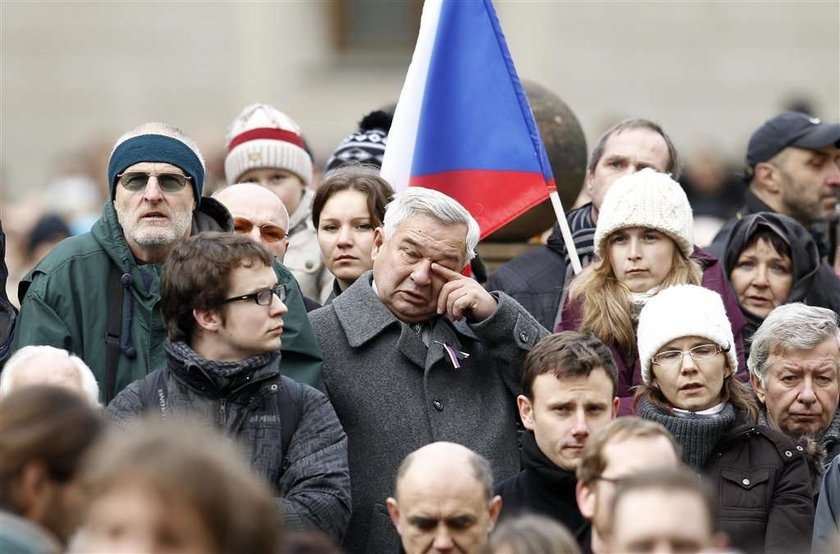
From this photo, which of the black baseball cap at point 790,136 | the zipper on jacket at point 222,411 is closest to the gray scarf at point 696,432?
the zipper on jacket at point 222,411

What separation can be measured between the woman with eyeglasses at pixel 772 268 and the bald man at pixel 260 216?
6.44ft

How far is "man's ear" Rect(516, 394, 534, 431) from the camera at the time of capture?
757cm

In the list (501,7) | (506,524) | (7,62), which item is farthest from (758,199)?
(7,62)

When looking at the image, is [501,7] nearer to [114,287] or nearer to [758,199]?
[758,199]

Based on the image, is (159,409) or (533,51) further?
(533,51)

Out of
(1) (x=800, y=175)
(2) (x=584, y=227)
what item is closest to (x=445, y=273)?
(2) (x=584, y=227)

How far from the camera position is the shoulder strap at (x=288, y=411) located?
7242 millimetres

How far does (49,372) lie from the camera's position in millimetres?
6980

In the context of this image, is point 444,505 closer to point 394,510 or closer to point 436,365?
point 394,510

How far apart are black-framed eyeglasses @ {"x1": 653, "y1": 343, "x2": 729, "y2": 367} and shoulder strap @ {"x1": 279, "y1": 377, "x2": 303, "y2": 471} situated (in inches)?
54.9

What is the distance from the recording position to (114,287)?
26.0 ft

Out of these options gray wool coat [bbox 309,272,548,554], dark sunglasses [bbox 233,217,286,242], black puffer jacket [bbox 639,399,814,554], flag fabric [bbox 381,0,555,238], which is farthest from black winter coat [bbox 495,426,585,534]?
dark sunglasses [bbox 233,217,286,242]

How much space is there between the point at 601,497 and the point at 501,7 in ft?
48.1

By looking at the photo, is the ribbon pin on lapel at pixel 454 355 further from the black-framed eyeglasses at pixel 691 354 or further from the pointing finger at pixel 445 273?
the black-framed eyeglasses at pixel 691 354
